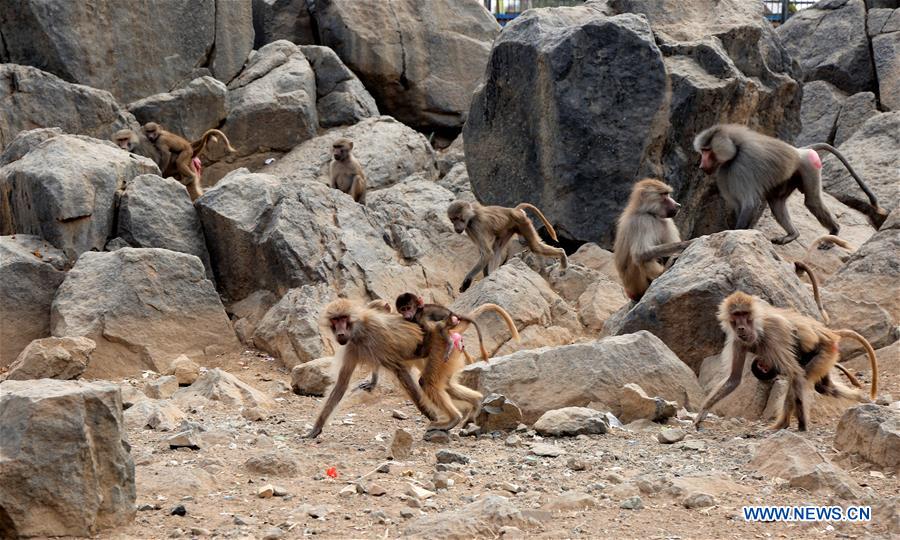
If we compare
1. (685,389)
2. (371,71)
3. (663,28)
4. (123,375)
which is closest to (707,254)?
(685,389)

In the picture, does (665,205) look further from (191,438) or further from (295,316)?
(191,438)

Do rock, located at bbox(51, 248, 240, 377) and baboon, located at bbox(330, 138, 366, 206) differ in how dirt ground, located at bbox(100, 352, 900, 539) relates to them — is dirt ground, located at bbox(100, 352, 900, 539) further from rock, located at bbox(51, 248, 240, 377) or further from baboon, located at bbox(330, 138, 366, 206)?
baboon, located at bbox(330, 138, 366, 206)

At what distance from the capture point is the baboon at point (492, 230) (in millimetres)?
12062

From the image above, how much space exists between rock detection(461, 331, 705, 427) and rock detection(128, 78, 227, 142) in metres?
9.01

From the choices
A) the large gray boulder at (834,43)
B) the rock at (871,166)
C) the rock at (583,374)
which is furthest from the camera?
the large gray boulder at (834,43)

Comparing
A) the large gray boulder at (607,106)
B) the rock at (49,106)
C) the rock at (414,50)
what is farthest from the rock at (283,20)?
the large gray boulder at (607,106)

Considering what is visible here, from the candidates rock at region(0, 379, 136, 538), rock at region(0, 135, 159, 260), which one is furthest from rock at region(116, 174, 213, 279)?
rock at region(0, 379, 136, 538)

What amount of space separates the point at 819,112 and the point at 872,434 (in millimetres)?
12421

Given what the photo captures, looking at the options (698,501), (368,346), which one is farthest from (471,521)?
(368,346)

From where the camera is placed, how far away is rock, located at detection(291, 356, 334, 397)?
8.54 m

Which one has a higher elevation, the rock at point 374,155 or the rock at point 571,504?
the rock at point 571,504

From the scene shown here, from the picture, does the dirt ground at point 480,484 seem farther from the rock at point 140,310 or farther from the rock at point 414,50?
the rock at point 414,50

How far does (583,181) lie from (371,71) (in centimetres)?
659

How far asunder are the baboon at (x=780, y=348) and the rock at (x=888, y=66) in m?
11.3
